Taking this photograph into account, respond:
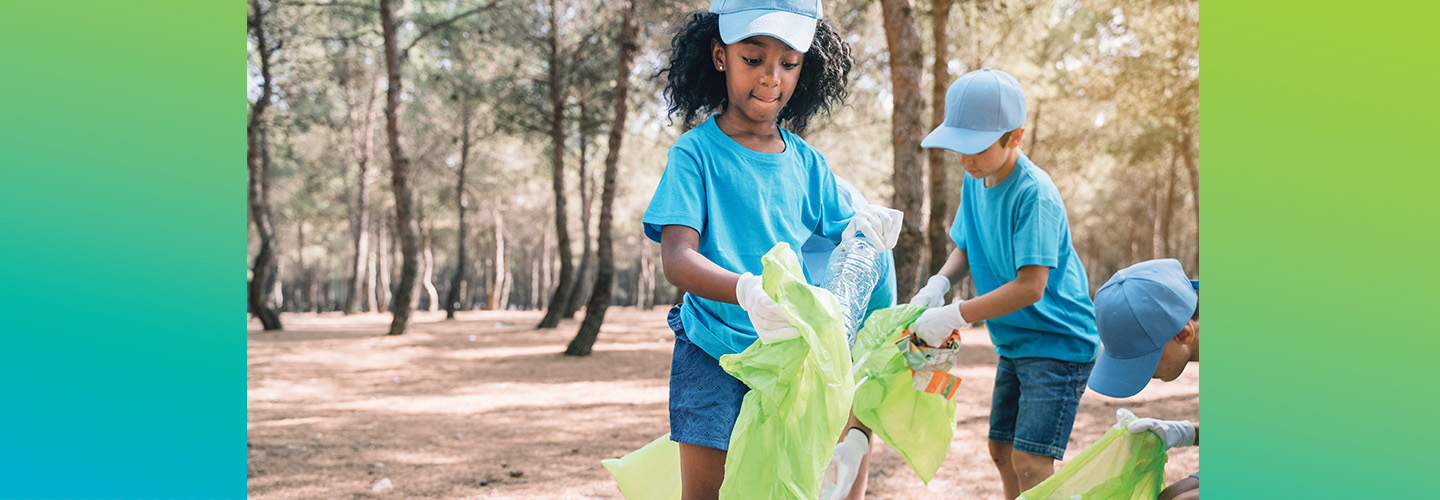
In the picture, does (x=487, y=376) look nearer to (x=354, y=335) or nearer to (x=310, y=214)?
(x=354, y=335)

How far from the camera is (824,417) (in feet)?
5.92

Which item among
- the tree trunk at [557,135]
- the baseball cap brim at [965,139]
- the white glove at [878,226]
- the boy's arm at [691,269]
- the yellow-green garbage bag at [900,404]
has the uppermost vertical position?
the tree trunk at [557,135]

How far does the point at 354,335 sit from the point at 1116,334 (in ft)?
50.2

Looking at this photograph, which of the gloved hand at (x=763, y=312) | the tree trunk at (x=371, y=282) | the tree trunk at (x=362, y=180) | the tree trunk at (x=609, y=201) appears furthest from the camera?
the tree trunk at (x=371, y=282)

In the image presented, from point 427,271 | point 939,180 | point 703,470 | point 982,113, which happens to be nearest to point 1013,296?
point 982,113

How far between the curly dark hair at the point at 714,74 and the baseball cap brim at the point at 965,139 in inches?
14.9

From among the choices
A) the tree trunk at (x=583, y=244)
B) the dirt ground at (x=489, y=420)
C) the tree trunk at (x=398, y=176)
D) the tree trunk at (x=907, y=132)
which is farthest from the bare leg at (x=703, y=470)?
the tree trunk at (x=583, y=244)

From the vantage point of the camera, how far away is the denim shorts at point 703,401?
2000 mm

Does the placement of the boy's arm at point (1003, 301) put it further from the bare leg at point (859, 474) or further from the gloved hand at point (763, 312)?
the gloved hand at point (763, 312)

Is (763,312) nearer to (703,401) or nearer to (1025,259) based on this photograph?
(703,401)

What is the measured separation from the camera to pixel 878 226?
6.97 ft

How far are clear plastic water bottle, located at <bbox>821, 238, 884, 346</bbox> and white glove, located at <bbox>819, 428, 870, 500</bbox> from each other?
0.67 metres

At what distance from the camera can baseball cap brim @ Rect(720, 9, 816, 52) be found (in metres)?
1.99

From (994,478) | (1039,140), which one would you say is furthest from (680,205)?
(1039,140)
